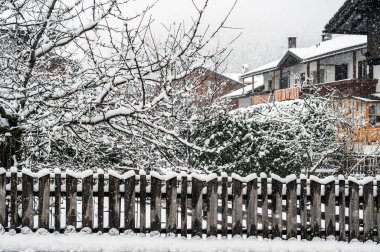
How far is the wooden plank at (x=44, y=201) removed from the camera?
6.21m

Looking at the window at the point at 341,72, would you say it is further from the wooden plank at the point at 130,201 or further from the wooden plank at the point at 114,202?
the wooden plank at the point at 114,202

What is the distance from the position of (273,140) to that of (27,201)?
8.48 m

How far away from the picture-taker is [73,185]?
20.5 ft

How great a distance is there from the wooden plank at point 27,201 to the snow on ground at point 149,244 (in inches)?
8.6

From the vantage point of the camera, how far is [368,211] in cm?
666

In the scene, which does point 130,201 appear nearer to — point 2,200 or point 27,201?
point 27,201

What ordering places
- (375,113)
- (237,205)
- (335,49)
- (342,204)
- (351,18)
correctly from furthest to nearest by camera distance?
(335,49)
(375,113)
(351,18)
(342,204)
(237,205)

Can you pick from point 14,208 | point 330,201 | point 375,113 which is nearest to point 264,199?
point 330,201

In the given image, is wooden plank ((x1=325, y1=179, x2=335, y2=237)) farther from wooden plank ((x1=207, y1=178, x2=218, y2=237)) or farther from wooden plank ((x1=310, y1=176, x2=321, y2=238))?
wooden plank ((x1=207, y1=178, x2=218, y2=237))

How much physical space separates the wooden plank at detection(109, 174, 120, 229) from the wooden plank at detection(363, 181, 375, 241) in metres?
3.81

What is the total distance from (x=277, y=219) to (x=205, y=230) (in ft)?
3.69

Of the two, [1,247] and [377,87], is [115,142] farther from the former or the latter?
[377,87]

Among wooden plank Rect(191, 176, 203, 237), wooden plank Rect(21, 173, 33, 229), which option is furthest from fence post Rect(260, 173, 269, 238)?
wooden plank Rect(21, 173, 33, 229)

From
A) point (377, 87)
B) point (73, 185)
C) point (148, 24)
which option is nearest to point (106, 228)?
point (73, 185)
